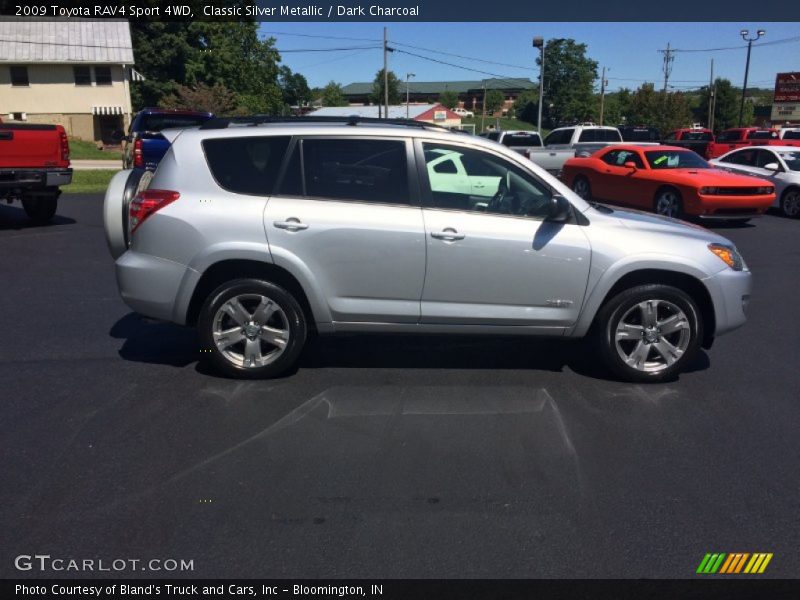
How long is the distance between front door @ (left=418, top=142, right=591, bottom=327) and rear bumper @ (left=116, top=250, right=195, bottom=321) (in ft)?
5.95

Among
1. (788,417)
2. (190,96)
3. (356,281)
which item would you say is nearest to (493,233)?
(356,281)

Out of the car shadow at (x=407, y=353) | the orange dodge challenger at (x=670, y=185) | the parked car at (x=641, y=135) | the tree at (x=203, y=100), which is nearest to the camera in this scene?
the car shadow at (x=407, y=353)

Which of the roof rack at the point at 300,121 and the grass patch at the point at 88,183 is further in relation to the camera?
the grass patch at the point at 88,183

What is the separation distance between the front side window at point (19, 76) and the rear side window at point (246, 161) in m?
46.4

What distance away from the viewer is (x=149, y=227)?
553 cm

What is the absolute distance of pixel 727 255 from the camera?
228 inches

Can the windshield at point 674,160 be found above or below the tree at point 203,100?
below

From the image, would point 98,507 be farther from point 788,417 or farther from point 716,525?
point 788,417

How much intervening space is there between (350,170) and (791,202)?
1421 centimetres

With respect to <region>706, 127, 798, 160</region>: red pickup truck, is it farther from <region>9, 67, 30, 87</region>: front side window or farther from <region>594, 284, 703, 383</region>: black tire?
<region>9, 67, 30, 87</region>: front side window

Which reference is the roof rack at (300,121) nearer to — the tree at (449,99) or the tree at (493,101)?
the tree at (493,101)

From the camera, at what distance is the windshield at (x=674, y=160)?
15.6 meters

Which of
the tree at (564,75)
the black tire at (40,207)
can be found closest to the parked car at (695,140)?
the black tire at (40,207)

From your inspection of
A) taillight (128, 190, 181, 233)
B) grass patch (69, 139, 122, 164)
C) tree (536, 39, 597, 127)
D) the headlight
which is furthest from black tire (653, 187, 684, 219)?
tree (536, 39, 597, 127)
